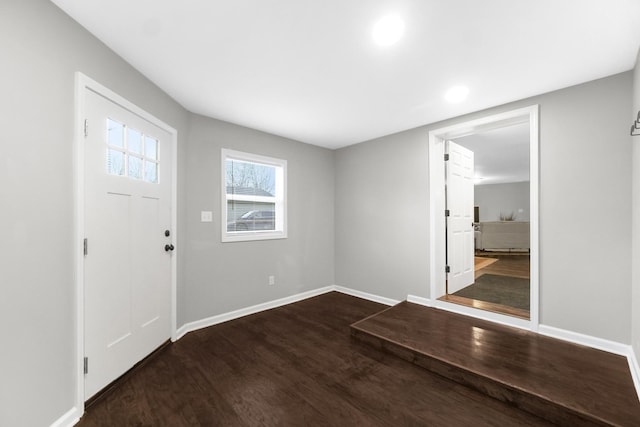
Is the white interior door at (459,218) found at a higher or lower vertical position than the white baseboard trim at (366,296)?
higher

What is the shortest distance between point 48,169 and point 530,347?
369 centimetres

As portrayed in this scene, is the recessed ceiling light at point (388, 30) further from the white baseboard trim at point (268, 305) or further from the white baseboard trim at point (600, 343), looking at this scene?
the white baseboard trim at point (268, 305)

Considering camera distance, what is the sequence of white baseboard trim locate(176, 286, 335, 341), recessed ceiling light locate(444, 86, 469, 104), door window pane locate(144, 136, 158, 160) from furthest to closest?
white baseboard trim locate(176, 286, 335, 341), recessed ceiling light locate(444, 86, 469, 104), door window pane locate(144, 136, 158, 160)

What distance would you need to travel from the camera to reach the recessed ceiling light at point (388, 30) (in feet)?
5.09

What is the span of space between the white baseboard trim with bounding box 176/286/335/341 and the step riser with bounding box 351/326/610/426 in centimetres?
164

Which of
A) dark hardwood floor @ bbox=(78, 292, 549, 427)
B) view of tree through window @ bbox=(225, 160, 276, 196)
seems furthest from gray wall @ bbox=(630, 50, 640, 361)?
view of tree through window @ bbox=(225, 160, 276, 196)

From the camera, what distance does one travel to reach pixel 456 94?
2500mm

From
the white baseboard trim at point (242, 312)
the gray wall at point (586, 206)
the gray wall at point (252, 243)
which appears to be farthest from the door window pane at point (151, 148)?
the gray wall at point (586, 206)

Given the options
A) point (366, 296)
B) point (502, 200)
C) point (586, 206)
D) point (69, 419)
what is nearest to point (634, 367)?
point (586, 206)

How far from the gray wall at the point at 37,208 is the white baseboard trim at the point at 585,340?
12.4ft

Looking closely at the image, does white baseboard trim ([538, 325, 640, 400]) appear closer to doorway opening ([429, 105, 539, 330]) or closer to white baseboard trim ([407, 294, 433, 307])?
doorway opening ([429, 105, 539, 330])

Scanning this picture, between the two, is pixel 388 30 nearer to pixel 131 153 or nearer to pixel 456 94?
pixel 456 94

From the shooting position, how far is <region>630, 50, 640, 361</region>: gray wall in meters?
1.82

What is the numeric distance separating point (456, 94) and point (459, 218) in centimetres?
180
